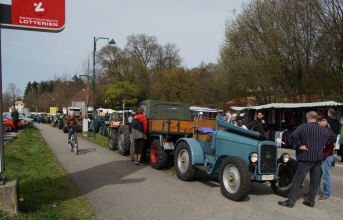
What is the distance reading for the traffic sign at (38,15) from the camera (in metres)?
4.62

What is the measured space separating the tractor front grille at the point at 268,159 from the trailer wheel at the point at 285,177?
0.37 m

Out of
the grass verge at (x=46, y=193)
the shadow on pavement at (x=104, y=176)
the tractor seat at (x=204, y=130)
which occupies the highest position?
the tractor seat at (x=204, y=130)

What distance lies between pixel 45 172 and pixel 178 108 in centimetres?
477

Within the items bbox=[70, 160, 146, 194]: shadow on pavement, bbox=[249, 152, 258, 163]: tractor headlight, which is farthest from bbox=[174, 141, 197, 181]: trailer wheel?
bbox=[249, 152, 258, 163]: tractor headlight

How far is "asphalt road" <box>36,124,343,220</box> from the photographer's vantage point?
510 centimetres

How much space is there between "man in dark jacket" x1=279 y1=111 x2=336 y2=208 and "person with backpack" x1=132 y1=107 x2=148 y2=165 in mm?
4825

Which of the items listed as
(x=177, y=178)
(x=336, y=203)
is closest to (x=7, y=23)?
(x=177, y=178)

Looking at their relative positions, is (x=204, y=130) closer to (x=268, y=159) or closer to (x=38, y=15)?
(x=268, y=159)

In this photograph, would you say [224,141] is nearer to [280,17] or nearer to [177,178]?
[177,178]

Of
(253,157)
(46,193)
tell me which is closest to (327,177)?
(253,157)

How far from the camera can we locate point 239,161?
5.77m

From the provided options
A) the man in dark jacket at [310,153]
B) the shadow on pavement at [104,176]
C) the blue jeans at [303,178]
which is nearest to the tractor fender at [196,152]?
the shadow on pavement at [104,176]

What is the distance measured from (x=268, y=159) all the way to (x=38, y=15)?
4626mm

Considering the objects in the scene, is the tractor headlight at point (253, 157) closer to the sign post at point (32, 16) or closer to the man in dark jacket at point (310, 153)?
the man in dark jacket at point (310, 153)
